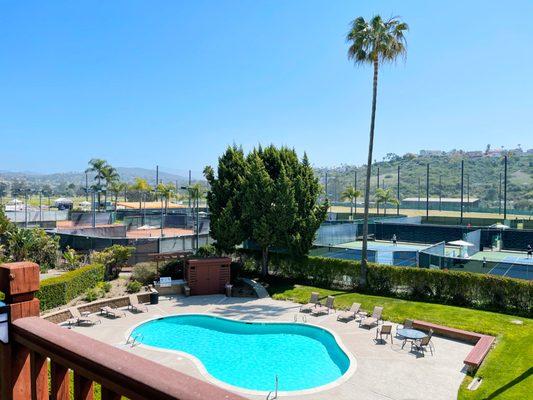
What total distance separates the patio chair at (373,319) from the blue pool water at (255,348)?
2154 mm

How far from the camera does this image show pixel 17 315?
2.61 m

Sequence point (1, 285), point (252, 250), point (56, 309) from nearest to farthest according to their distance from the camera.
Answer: point (1, 285) → point (56, 309) → point (252, 250)

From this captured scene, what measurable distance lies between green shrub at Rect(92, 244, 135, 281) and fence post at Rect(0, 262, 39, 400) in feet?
90.7

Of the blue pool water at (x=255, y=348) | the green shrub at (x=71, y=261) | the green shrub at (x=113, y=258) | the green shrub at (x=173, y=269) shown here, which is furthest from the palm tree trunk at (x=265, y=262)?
the green shrub at (x=71, y=261)

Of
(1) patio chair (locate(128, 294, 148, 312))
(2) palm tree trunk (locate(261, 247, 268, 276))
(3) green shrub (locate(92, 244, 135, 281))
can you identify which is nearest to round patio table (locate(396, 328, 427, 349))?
(2) palm tree trunk (locate(261, 247, 268, 276))

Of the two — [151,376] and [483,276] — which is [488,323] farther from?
[151,376]

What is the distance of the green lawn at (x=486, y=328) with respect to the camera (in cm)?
1308

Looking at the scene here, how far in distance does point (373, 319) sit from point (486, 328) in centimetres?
516

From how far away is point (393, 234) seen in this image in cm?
5034

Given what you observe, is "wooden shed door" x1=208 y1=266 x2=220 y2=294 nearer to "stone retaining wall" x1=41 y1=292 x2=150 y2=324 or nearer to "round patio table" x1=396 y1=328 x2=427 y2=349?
"stone retaining wall" x1=41 y1=292 x2=150 y2=324

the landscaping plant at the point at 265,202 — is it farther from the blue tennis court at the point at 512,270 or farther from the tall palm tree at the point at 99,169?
the tall palm tree at the point at 99,169

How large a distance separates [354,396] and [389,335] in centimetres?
665

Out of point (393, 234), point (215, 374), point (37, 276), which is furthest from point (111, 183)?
point (37, 276)

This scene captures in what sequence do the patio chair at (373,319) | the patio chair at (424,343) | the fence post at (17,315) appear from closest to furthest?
the fence post at (17,315) → the patio chair at (424,343) → the patio chair at (373,319)
